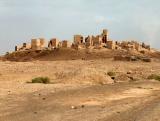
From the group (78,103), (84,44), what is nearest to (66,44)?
(84,44)

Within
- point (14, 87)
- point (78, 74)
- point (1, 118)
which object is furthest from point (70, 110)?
point (78, 74)

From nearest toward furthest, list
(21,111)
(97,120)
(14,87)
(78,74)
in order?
(97,120)
(21,111)
(14,87)
(78,74)

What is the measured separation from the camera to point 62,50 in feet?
257

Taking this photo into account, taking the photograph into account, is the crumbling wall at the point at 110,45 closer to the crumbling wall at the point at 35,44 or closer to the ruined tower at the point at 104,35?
the ruined tower at the point at 104,35

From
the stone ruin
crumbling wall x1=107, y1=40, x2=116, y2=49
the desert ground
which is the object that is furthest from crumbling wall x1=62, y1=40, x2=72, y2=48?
the desert ground

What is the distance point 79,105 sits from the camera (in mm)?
17875

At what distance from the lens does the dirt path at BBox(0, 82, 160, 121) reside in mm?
14688

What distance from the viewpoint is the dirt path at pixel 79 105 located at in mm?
14688

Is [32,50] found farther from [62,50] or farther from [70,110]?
[70,110]

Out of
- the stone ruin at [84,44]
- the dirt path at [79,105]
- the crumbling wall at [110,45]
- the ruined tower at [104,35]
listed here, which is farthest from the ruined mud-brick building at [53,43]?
the dirt path at [79,105]

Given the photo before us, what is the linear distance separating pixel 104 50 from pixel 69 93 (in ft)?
192

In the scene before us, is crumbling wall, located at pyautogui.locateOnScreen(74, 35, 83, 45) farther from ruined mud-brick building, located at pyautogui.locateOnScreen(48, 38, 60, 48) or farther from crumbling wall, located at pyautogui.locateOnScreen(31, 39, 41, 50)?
crumbling wall, located at pyautogui.locateOnScreen(31, 39, 41, 50)

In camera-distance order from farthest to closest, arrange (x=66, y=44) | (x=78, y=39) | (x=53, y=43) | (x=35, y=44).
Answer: (x=78, y=39)
(x=53, y=43)
(x=35, y=44)
(x=66, y=44)

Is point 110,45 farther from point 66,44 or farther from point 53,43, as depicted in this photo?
point 53,43
